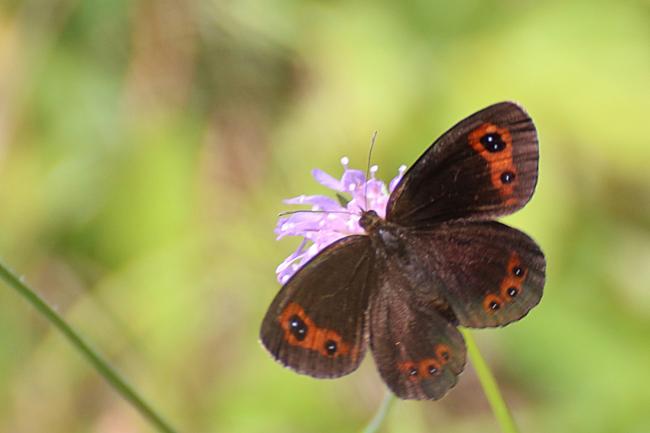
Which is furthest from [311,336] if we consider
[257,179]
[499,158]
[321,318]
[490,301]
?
[257,179]

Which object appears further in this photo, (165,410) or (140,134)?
(140,134)

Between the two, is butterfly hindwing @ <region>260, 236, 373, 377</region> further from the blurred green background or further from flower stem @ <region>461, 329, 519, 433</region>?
the blurred green background

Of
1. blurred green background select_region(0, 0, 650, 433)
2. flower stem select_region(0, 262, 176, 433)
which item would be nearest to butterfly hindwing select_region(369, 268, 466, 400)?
flower stem select_region(0, 262, 176, 433)

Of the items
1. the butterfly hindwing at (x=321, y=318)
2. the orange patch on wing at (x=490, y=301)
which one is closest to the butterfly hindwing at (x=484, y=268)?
the orange patch on wing at (x=490, y=301)

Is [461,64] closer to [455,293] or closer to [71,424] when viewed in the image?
[455,293]

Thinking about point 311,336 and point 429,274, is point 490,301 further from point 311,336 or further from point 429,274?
point 311,336

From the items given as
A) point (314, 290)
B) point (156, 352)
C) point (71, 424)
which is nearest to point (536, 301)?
point (314, 290)
